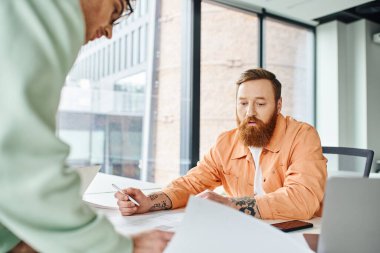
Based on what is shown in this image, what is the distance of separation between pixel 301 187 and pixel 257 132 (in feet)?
1.35

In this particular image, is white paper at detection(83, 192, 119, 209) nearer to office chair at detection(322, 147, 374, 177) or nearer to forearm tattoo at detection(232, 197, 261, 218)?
forearm tattoo at detection(232, 197, 261, 218)

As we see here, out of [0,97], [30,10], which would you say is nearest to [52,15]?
→ [30,10]

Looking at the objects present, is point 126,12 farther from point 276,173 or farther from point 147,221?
Result: point 276,173

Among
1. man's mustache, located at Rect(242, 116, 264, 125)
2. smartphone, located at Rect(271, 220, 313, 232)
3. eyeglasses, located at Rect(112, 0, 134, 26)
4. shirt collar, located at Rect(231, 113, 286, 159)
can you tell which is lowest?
smartphone, located at Rect(271, 220, 313, 232)

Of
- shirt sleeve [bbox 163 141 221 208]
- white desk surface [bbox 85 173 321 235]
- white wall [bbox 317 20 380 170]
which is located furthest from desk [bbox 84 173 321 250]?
white wall [bbox 317 20 380 170]

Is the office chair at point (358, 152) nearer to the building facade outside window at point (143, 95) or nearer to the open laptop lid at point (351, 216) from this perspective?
the open laptop lid at point (351, 216)

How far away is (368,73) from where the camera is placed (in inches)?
179

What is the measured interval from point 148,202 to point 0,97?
1001mm

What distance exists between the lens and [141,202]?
1337 mm

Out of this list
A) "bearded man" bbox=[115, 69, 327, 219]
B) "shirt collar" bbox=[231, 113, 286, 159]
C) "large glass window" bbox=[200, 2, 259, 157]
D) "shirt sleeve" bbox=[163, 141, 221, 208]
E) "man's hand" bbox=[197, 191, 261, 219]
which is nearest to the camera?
"man's hand" bbox=[197, 191, 261, 219]

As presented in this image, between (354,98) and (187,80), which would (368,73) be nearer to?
(354,98)

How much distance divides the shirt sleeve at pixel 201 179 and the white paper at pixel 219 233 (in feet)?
2.88

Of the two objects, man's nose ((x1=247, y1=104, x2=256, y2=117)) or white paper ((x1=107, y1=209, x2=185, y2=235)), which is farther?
man's nose ((x1=247, y1=104, x2=256, y2=117))

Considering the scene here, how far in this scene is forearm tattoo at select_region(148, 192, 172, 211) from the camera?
1388mm
